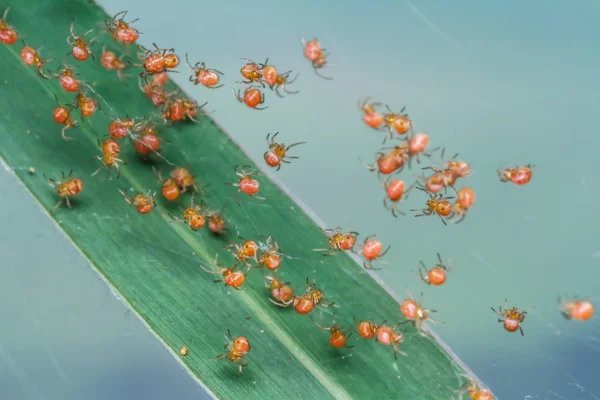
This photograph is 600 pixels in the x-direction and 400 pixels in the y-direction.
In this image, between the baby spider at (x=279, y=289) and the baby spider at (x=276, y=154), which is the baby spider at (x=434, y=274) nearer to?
the baby spider at (x=279, y=289)

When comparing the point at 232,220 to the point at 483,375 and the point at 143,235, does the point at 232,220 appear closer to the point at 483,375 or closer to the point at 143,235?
the point at 143,235

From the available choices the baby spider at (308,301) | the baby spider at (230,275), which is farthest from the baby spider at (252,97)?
the baby spider at (308,301)

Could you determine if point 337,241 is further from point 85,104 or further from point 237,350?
point 85,104

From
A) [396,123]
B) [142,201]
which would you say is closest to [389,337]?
[396,123]

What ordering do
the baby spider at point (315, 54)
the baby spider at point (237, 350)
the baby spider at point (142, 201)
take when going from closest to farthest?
1. the baby spider at point (237, 350)
2. the baby spider at point (142, 201)
3. the baby spider at point (315, 54)

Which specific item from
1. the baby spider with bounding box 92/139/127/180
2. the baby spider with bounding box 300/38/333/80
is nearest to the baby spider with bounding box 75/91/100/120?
the baby spider with bounding box 92/139/127/180

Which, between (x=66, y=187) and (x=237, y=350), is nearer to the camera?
(x=237, y=350)

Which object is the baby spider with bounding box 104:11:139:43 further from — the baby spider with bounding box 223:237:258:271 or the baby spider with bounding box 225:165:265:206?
the baby spider with bounding box 223:237:258:271
